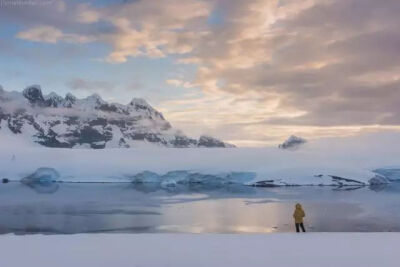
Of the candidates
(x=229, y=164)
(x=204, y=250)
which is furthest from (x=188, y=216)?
(x=229, y=164)

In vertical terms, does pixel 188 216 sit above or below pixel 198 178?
below

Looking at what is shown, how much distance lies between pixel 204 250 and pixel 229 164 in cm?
4614

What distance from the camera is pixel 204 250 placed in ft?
32.7

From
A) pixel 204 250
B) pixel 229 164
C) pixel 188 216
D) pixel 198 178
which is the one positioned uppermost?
pixel 229 164

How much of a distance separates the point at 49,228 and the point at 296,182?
33.1 metres

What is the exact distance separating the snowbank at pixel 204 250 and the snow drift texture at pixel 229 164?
36097 millimetres

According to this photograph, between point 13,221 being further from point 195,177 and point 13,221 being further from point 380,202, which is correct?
point 195,177

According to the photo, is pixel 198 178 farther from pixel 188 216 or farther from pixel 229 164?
pixel 188 216

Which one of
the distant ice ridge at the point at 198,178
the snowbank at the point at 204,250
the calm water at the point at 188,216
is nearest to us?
the snowbank at the point at 204,250

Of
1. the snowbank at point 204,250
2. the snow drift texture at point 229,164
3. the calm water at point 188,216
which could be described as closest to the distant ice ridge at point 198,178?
the snow drift texture at point 229,164

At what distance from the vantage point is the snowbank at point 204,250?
890 centimetres

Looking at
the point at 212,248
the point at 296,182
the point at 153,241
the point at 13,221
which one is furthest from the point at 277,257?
the point at 296,182

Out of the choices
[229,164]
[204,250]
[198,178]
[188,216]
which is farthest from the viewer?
[229,164]

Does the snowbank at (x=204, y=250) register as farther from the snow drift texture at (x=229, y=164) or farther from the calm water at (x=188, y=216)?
the snow drift texture at (x=229, y=164)
